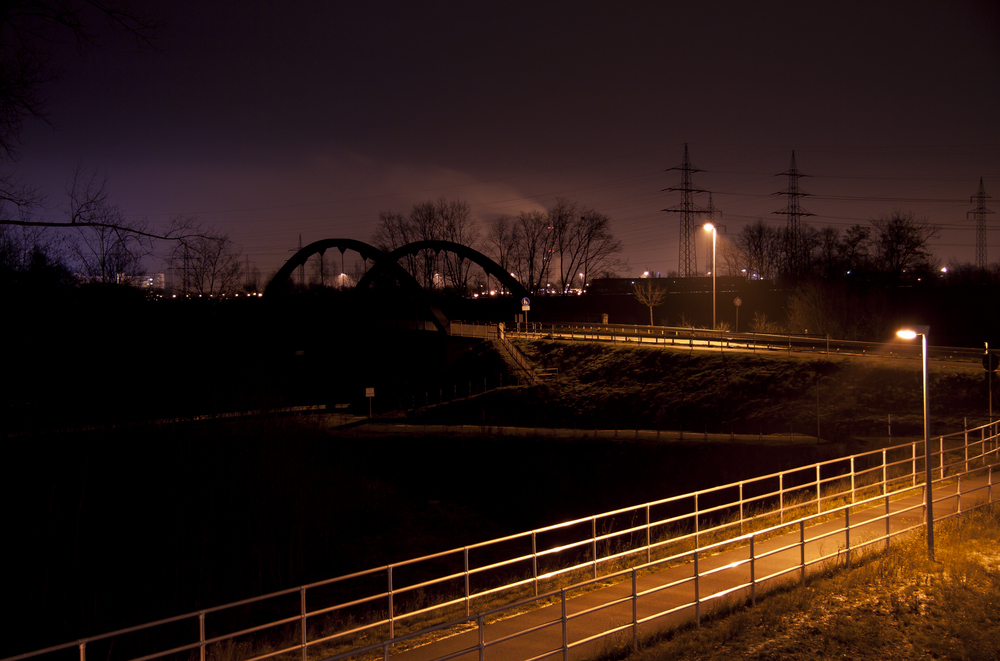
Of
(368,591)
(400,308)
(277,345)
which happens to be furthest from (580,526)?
(400,308)

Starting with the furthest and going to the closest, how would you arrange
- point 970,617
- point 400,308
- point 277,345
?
1. point 400,308
2. point 277,345
3. point 970,617

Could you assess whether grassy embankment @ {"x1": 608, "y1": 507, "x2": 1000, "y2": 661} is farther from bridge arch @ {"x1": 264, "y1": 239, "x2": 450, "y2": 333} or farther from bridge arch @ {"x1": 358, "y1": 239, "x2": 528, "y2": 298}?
bridge arch @ {"x1": 358, "y1": 239, "x2": 528, "y2": 298}

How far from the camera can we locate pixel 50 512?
16.2m

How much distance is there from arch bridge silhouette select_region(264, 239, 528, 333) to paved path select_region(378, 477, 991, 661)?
4131cm

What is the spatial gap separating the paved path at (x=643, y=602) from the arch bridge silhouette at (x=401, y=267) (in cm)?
4131

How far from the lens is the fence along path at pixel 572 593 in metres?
8.21

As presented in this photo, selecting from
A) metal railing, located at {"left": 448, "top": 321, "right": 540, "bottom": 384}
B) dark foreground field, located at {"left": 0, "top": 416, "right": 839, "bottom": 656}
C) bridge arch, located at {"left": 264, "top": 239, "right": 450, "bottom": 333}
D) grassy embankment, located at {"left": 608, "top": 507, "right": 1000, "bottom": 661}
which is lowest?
dark foreground field, located at {"left": 0, "top": 416, "right": 839, "bottom": 656}

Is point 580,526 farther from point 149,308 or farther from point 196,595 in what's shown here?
point 149,308

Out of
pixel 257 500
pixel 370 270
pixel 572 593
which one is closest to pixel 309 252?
pixel 370 270

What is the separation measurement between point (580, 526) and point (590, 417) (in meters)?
12.9

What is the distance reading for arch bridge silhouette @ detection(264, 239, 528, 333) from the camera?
57812 millimetres

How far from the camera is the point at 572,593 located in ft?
34.9

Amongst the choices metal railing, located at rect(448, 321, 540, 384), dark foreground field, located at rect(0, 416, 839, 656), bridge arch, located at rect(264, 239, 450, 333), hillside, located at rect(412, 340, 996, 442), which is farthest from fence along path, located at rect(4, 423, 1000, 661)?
bridge arch, located at rect(264, 239, 450, 333)

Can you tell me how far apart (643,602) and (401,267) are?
178 ft
